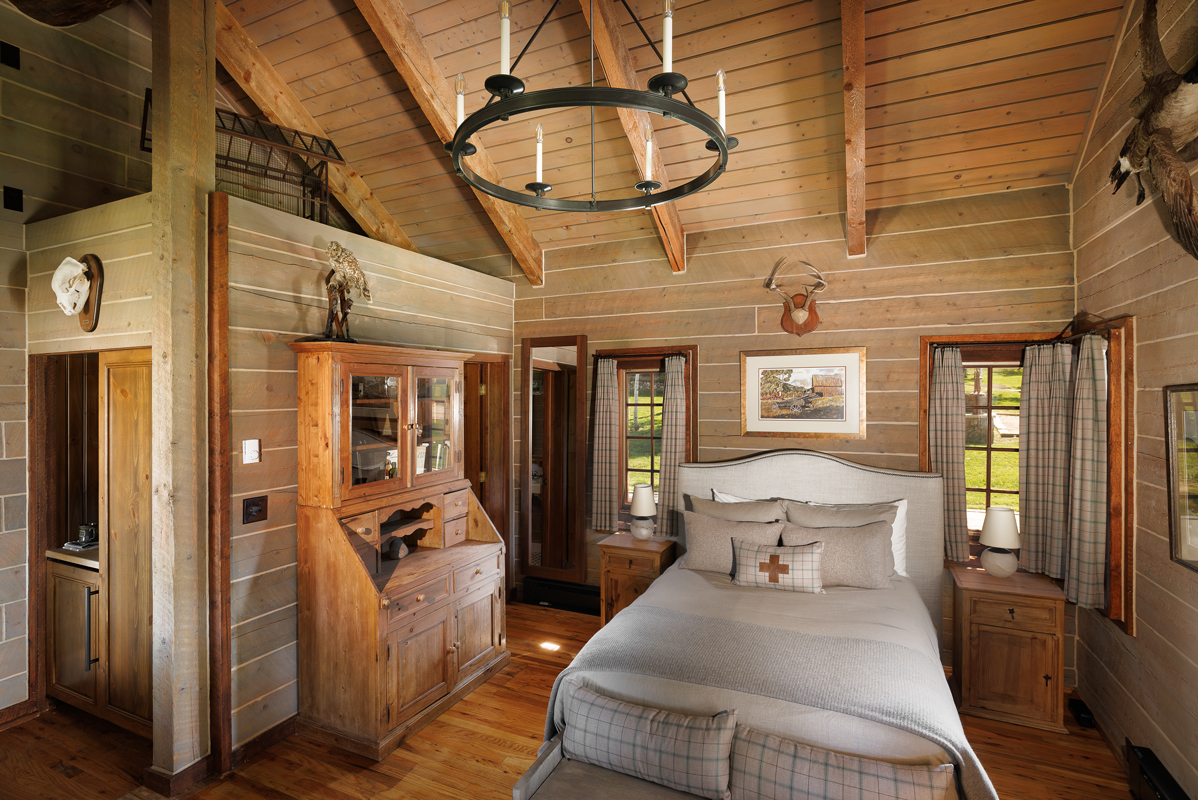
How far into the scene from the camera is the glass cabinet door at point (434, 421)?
3219 mm

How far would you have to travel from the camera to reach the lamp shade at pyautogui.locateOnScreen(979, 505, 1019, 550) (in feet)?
10.2

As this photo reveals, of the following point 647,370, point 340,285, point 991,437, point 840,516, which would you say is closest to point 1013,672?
point 840,516

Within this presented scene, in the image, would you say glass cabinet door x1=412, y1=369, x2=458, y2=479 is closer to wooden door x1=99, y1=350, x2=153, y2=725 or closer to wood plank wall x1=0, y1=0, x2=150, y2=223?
wooden door x1=99, y1=350, x2=153, y2=725

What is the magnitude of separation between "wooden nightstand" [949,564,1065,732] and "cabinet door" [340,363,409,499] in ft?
9.81

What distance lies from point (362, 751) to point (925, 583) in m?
3.06

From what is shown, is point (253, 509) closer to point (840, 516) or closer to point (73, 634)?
point (73, 634)

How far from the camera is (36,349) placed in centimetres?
303

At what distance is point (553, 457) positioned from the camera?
198 inches

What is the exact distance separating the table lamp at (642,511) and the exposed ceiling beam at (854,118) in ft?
6.58

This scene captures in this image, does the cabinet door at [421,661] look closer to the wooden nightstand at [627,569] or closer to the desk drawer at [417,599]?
the desk drawer at [417,599]

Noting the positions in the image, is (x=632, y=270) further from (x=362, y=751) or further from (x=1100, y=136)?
(x=362, y=751)

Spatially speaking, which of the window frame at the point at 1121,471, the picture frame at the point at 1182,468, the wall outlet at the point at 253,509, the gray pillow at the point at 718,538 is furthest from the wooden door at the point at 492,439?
the picture frame at the point at 1182,468

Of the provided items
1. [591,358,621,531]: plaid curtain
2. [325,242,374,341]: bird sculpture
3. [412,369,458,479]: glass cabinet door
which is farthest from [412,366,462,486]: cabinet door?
[591,358,621,531]: plaid curtain

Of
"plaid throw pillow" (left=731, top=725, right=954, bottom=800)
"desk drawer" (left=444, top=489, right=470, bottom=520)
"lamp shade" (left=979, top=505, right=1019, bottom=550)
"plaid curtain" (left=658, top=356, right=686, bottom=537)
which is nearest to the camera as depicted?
"plaid throw pillow" (left=731, top=725, right=954, bottom=800)
